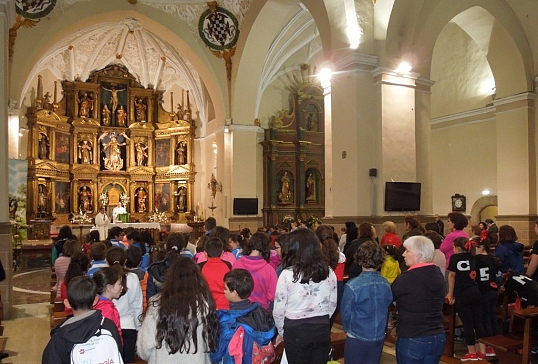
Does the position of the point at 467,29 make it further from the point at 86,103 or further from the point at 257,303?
the point at 86,103

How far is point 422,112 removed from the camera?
11039 millimetres

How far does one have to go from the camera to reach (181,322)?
2861 mm

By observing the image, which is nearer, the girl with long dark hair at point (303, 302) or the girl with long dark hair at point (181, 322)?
the girl with long dark hair at point (181, 322)

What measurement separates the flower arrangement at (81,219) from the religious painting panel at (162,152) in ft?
13.7

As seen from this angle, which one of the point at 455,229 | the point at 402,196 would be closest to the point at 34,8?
the point at 402,196

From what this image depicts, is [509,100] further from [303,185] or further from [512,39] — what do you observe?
[303,185]

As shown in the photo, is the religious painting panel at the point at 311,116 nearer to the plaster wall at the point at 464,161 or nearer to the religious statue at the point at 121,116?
the plaster wall at the point at 464,161

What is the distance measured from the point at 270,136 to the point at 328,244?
15443 millimetres

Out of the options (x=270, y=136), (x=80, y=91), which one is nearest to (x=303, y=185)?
(x=270, y=136)

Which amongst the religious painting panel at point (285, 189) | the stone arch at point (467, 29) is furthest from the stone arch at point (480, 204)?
the religious painting panel at point (285, 189)

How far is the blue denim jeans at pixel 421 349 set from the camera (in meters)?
3.52

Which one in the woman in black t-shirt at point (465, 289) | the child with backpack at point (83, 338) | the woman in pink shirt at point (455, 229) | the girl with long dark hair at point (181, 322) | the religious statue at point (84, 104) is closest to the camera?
the child with backpack at point (83, 338)

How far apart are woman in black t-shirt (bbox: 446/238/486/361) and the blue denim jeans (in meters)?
1.54

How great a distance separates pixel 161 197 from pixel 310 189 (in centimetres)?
732
